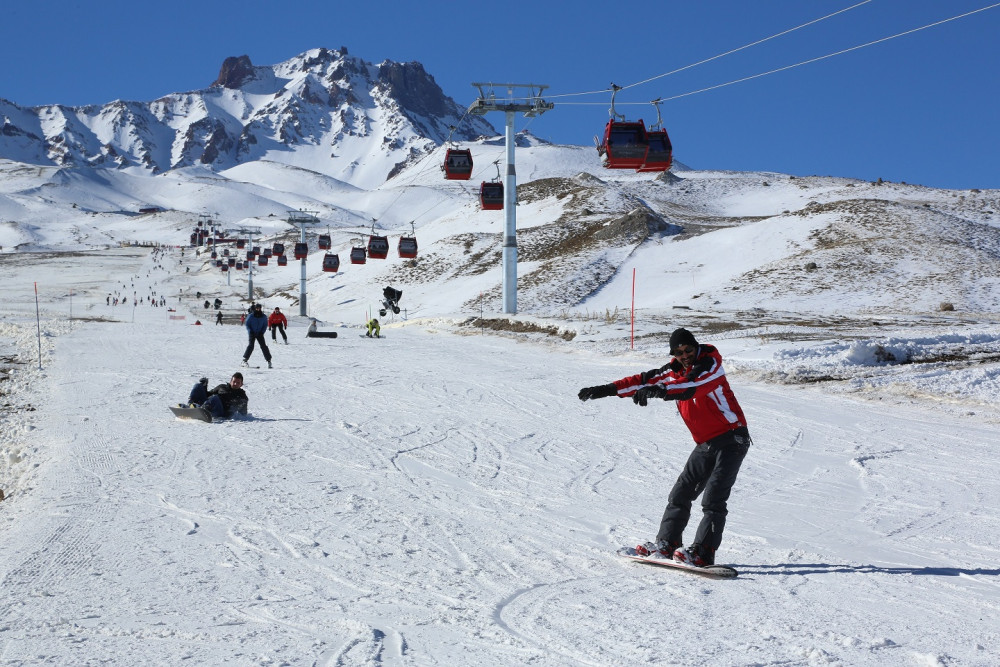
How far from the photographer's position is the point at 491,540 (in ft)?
23.2

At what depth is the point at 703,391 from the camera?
19.3 ft

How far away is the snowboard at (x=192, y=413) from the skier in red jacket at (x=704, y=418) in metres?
8.87

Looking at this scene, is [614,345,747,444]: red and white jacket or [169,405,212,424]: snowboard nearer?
[614,345,747,444]: red and white jacket

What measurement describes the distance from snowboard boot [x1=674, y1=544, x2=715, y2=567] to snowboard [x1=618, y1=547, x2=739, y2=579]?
0.10ft

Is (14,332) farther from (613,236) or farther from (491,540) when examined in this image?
(613,236)

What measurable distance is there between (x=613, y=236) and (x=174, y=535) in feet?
192

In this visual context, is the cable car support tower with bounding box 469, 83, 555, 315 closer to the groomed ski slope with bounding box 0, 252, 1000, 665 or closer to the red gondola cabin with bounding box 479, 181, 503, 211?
the red gondola cabin with bounding box 479, 181, 503, 211

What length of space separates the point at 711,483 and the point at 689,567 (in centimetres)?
66

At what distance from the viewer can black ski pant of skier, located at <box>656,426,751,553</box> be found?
595 centimetres

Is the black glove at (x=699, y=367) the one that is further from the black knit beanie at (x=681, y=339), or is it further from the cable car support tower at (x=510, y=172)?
the cable car support tower at (x=510, y=172)

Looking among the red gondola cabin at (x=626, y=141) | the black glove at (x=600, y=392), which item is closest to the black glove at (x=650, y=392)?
the black glove at (x=600, y=392)

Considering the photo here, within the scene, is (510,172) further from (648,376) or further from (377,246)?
(648,376)

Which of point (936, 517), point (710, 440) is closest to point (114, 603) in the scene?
point (710, 440)

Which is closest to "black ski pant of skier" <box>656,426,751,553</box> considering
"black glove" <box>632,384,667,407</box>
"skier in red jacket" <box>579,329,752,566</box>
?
"skier in red jacket" <box>579,329,752,566</box>
